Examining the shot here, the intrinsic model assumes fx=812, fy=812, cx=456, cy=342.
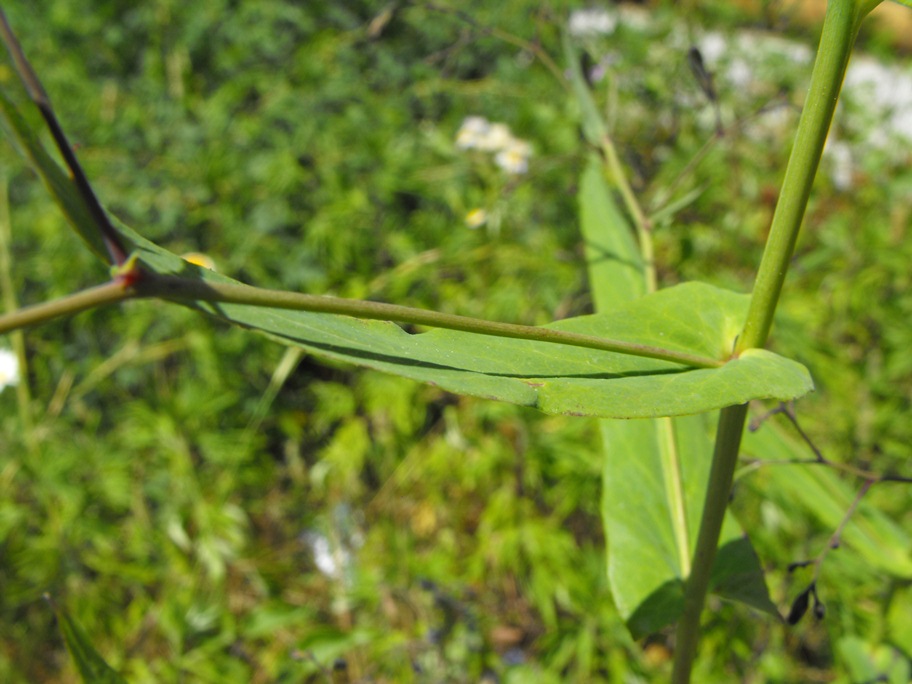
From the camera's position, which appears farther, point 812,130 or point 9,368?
point 9,368

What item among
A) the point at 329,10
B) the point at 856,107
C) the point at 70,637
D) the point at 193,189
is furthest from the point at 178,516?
the point at 856,107

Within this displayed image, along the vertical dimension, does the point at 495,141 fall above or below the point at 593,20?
below

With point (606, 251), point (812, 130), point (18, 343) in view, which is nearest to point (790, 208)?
point (812, 130)

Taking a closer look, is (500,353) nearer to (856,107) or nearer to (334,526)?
(334,526)

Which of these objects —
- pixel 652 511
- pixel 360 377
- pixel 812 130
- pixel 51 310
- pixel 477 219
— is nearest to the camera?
pixel 51 310

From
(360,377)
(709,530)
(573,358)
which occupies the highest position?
(573,358)

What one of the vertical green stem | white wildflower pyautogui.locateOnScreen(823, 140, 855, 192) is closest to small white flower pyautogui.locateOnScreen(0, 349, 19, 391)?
the vertical green stem

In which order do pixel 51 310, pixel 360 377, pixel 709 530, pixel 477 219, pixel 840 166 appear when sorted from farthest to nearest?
pixel 840 166 → pixel 360 377 → pixel 477 219 → pixel 709 530 → pixel 51 310

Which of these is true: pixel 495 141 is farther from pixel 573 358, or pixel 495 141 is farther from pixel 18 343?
pixel 573 358

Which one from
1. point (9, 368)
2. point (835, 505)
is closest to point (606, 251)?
point (835, 505)

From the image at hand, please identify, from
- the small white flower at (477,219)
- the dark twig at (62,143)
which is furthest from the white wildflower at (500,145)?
the dark twig at (62,143)
